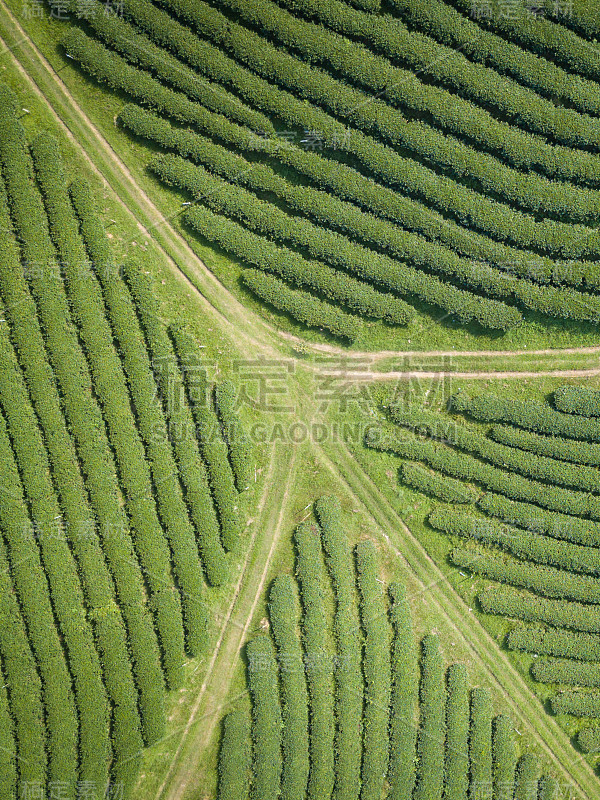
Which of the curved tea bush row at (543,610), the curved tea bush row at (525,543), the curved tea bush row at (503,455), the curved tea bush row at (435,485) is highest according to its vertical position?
the curved tea bush row at (503,455)

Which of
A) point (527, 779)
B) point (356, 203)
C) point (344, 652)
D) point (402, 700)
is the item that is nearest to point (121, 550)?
point (344, 652)

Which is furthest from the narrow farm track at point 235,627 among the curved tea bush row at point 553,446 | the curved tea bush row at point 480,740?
the curved tea bush row at point 480,740

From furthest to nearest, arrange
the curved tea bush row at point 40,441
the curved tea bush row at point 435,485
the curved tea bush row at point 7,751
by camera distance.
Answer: the curved tea bush row at point 435,485 → the curved tea bush row at point 40,441 → the curved tea bush row at point 7,751

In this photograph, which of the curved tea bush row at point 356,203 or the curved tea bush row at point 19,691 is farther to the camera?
the curved tea bush row at point 356,203

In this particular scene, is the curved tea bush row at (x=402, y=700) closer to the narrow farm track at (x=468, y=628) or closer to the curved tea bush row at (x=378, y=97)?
the narrow farm track at (x=468, y=628)

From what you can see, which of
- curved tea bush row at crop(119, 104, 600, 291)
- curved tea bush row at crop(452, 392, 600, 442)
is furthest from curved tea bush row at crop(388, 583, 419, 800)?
curved tea bush row at crop(119, 104, 600, 291)
